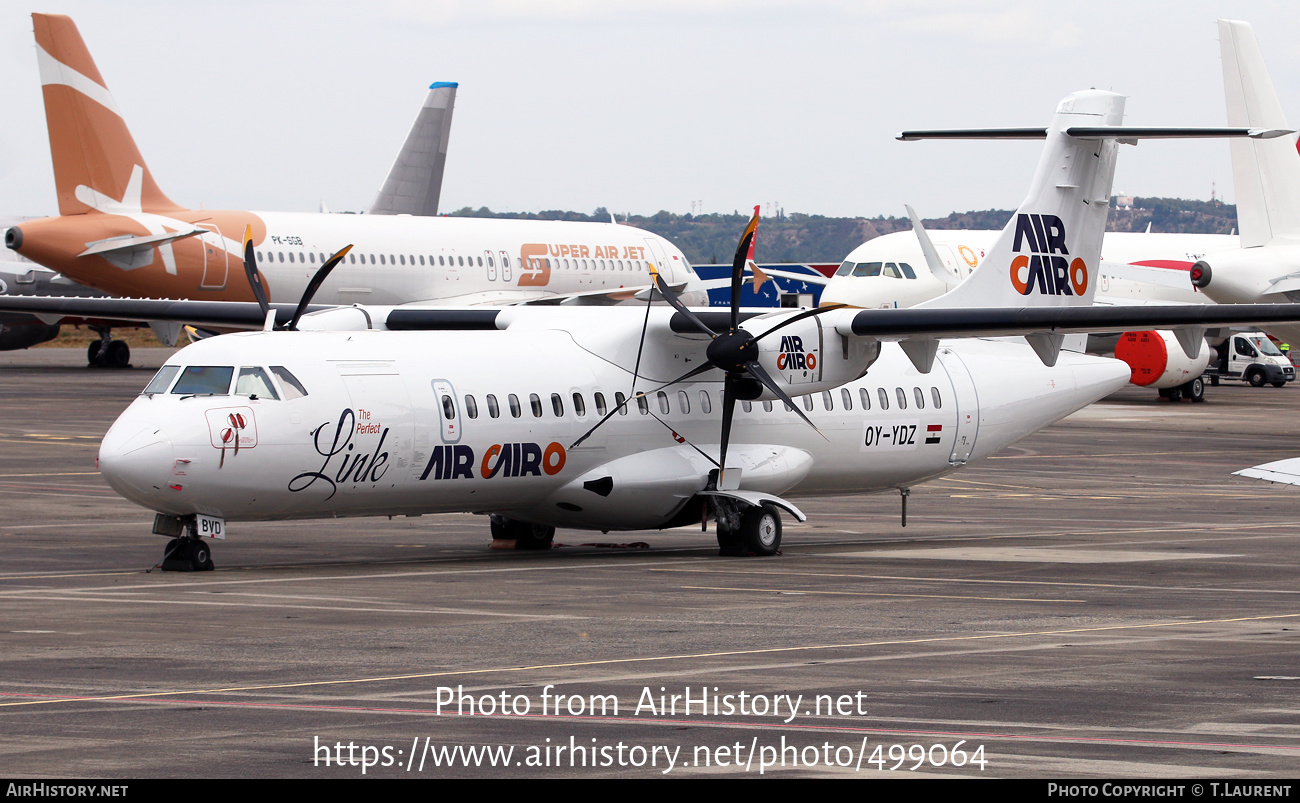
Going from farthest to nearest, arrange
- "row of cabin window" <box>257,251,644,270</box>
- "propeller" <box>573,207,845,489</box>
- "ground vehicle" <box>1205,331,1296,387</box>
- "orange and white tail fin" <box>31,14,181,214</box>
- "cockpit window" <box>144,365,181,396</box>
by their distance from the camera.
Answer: "ground vehicle" <box>1205,331,1296,387</box> → "row of cabin window" <box>257,251,644,270</box> → "orange and white tail fin" <box>31,14,181,214</box> → "propeller" <box>573,207,845,489</box> → "cockpit window" <box>144,365,181,396</box>

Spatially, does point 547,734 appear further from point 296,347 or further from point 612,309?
point 612,309

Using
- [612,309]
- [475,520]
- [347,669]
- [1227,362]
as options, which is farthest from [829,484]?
[1227,362]

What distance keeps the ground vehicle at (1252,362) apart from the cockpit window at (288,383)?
5369 centimetres

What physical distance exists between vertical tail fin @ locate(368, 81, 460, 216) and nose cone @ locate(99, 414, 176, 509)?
40.0 metres

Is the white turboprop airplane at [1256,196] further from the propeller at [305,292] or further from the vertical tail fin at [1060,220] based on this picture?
the propeller at [305,292]

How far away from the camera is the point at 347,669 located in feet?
39.0

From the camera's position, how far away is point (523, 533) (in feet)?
70.2

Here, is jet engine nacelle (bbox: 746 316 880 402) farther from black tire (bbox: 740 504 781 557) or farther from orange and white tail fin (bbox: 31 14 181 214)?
orange and white tail fin (bbox: 31 14 181 214)

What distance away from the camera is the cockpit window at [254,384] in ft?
57.1

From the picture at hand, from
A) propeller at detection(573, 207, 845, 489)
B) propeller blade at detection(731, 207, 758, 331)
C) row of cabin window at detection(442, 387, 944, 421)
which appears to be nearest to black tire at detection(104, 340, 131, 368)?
row of cabin window at detection(442, 387, 944, 421)

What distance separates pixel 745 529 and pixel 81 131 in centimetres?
2738

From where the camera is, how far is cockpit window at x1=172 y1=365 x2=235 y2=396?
17.3 metres

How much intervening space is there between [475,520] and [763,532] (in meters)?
6.35

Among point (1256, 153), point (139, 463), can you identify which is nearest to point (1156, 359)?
point (1256, 153)
